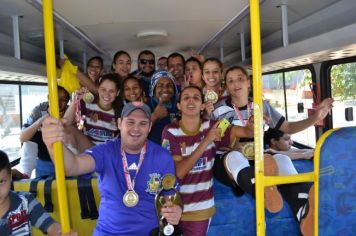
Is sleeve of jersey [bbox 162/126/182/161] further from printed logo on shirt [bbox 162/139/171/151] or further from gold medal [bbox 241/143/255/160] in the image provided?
gold medal [bbox 241/143/255/160]

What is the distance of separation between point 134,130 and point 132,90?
1342mm

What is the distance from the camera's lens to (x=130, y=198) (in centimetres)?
214

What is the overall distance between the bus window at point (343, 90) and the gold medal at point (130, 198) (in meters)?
2.52

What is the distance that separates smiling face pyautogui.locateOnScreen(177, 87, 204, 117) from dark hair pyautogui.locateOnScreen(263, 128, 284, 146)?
3.01ft

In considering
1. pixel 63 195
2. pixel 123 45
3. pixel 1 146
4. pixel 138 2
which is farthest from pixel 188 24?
pixel 63 195

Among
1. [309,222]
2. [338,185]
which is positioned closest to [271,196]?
[309,222]

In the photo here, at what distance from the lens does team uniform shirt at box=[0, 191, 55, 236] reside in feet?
6.29

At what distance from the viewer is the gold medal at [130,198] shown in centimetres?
214

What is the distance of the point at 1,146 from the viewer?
4.58m

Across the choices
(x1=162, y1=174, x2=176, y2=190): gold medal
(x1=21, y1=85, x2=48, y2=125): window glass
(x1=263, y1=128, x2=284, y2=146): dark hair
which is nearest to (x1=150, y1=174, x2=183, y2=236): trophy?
(x1=162, y1=174, x2=176, y2=190): gold medal

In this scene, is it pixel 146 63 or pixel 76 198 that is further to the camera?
pixel 146 63

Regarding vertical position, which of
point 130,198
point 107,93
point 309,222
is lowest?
point 309,222

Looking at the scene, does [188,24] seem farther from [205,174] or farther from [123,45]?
[205,174]

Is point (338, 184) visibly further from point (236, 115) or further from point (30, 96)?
point (30, 96)
